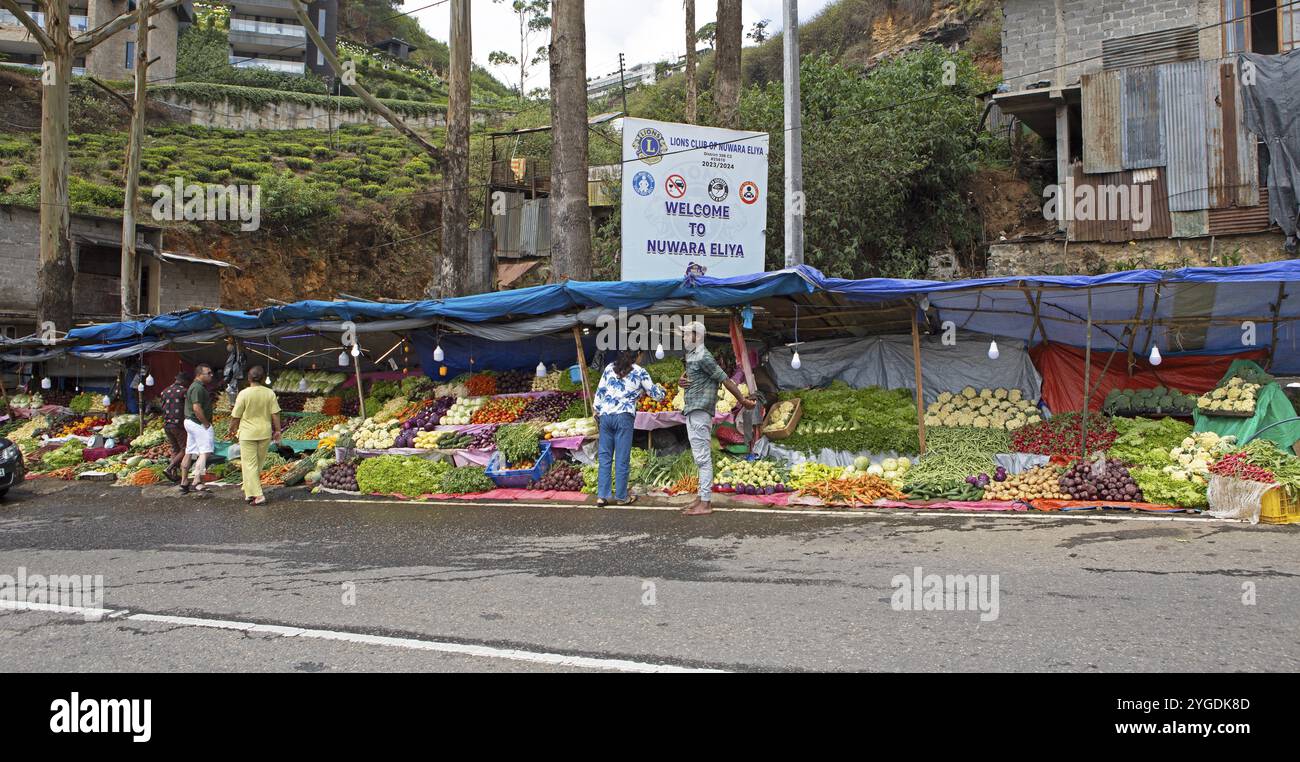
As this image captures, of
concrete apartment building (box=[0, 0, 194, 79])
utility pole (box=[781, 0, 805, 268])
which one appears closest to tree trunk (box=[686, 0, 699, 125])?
utility pole (box=[781, 0, 805, 268])

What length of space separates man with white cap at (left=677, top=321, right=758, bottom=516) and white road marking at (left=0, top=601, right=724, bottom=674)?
5155 millimetres

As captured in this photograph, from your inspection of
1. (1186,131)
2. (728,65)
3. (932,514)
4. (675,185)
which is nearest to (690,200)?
(675,185)

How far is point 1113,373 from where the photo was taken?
11859 millimetres

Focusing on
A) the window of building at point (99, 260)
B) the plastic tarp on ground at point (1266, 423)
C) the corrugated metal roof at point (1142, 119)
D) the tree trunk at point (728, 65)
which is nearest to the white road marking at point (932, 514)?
the plastic tarp on ground at point (1266, 423)

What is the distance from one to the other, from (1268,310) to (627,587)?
9.64 m

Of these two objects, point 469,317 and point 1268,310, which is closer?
point 1268,310

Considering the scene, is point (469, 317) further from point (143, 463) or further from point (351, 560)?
point (143, 463)

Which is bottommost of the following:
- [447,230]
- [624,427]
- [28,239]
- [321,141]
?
[624,427]

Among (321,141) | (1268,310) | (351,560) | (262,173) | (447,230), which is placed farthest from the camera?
(321,141)

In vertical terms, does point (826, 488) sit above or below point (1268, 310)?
below

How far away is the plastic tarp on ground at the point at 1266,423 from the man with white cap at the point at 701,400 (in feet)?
18.6

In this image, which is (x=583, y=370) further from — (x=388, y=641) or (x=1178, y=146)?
(x=1178, y=146)

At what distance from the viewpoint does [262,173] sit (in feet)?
147

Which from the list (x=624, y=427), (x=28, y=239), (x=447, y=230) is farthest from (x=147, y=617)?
(x=28, y=239)
